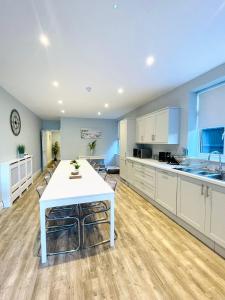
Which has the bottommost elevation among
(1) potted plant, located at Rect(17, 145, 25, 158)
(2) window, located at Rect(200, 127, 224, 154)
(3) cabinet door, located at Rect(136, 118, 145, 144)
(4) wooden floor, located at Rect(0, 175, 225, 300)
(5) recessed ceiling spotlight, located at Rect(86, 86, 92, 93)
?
(4) wooden floor, located at Rect(0, 175, 225, 300)

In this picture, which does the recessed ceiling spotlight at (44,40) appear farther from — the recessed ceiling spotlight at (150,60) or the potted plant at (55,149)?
the potted plant at (55,149)

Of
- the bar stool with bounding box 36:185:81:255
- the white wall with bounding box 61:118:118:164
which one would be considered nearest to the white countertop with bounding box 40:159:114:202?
the bar stool with bounding box 36:185:81:255

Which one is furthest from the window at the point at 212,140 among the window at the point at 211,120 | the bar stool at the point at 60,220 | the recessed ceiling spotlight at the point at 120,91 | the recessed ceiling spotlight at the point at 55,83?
the recessed ceiling spotlight at the point at 55,83

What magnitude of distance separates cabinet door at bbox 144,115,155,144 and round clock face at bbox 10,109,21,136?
136 inches

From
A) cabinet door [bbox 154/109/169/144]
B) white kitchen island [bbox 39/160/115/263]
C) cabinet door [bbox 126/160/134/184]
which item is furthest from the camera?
A: cabinet door [bbox 126/160/134/184]

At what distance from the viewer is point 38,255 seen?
6.49 ft

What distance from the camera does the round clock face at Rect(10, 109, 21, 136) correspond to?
4.10 meters

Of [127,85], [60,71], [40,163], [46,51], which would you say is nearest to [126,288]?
[46,51]

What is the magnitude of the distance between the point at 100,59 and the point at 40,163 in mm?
6251

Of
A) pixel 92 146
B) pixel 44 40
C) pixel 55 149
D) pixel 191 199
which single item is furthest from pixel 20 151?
pixel 55 149

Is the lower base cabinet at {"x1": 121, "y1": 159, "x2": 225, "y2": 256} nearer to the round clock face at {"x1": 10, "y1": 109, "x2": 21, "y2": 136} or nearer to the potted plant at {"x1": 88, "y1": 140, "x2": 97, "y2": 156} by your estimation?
the round clock face at {"x1": 10, "y1": 109, "x2": 21, "y2": 136}

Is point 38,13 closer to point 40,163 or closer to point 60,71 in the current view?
point 60,71

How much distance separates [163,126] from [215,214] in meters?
2.22

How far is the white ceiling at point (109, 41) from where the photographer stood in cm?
150
